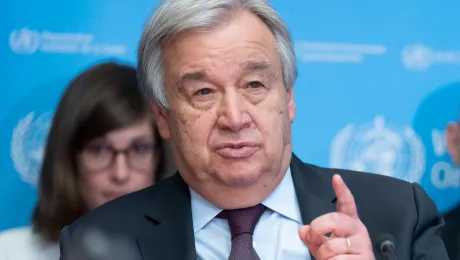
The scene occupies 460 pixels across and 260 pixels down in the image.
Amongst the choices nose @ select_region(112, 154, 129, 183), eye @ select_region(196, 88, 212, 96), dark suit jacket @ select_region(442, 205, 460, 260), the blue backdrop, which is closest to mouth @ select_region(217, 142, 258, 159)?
eye @ select_region(196, 88, 212, 96)

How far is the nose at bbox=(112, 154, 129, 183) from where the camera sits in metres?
2.48

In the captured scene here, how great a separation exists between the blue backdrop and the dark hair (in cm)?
8

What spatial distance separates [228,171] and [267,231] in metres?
0.21

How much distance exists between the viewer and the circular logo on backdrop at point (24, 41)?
2.54 metres

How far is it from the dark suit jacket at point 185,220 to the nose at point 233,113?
0.95 feet

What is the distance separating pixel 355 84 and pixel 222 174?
1.22 metres

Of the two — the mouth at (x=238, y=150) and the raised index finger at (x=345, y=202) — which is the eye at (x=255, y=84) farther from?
the raised index finger at (x=345, y=202)

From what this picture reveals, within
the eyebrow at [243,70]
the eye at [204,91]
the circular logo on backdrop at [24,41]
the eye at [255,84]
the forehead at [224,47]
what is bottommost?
the eye at [204,91]

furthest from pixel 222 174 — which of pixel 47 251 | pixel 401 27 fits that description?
pixel 401 27

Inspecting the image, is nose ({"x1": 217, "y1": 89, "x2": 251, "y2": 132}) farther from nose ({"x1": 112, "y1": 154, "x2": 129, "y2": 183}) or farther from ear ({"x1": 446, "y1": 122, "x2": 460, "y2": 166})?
ear ({"x1": 446, "y1": 122, "x2": 460, "y2": 166})

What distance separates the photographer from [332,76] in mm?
2832

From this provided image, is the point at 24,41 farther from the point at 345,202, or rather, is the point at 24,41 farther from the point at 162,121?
the point at 345,202

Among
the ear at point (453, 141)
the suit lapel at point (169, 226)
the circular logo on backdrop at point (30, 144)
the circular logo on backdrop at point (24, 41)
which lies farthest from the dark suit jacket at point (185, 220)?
the ear at point (453, 141)

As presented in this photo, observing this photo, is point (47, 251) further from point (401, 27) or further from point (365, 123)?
point (401, 27)
